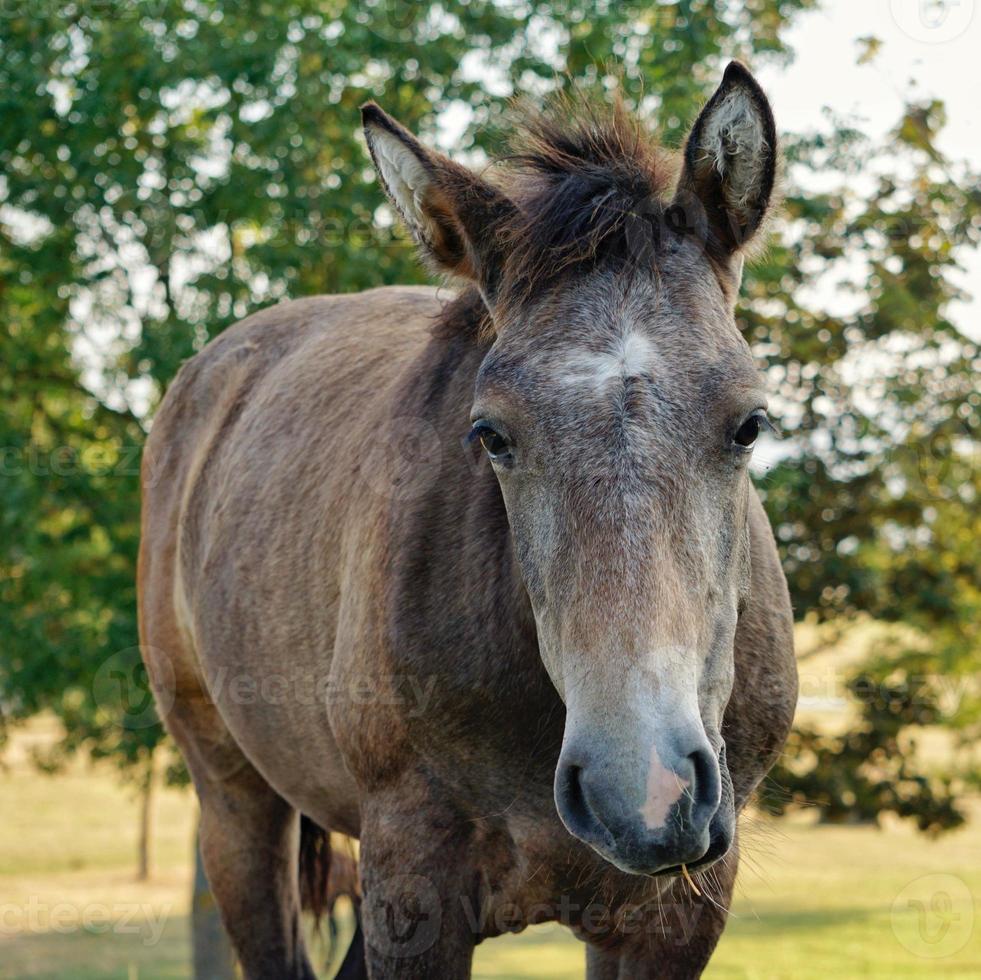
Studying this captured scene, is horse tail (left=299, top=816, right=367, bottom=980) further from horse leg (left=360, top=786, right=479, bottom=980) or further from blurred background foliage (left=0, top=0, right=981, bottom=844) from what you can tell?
blurred background foliage (left=0, top=0, right=981, bottom=844)

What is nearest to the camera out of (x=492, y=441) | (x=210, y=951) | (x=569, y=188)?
(x=492, y=441)

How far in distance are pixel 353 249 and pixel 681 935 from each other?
6712 mm

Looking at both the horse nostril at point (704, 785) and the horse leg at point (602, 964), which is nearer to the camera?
the horse nostril at point (704, 785)

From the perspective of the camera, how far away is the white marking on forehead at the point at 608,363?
2.50m

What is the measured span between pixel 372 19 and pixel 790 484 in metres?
4.86

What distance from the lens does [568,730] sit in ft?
7.47

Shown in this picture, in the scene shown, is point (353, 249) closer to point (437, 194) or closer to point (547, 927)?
point (437, 194)

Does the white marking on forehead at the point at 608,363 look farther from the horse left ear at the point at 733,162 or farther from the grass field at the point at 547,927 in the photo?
the grass field at the point at 547,927

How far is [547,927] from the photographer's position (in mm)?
18344

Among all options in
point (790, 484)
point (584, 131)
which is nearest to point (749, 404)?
point (584, 131)

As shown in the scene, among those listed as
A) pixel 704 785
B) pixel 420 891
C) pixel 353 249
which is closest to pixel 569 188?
pixel 704 785

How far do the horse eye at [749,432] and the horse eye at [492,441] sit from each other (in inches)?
18.8

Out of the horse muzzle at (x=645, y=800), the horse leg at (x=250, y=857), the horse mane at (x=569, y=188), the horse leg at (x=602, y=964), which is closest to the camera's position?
the horse muzzle at (x=645, y=800)

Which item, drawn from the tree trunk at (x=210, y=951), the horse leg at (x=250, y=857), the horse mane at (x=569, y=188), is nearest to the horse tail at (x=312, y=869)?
the horse leg at (x=250, y=857)
